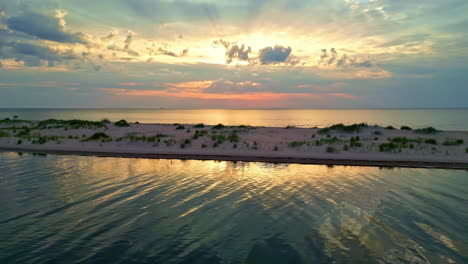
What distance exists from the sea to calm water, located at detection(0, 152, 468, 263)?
4 centimetres

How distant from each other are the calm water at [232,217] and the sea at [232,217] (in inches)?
1.6

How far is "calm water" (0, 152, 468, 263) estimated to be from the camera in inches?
269

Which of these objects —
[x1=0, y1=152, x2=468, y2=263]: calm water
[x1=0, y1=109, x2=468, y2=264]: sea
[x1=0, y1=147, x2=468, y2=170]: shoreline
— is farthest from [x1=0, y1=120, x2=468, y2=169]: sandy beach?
[x1=0, y1=152, x2=468, y2=263]: calm water

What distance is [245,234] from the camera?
7.84 meters

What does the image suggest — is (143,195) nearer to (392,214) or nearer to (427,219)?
(392,214)

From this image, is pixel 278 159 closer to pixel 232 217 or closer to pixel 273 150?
pixel 273 150

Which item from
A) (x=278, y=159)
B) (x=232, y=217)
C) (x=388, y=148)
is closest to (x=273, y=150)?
(x=278, y=159)

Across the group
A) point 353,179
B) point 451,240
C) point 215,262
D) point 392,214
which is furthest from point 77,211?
point 353,179

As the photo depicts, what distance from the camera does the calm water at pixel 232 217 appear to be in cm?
682

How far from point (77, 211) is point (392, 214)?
1173 cm

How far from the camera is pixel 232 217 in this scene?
9.08 metres

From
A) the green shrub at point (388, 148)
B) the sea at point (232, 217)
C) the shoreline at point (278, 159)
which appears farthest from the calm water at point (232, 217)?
the green shrub at point (388, 148)

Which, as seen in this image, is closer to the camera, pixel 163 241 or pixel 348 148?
pixel 163 241

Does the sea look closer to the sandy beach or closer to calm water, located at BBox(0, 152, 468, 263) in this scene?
calm water, located at BBox(0, 152, 468, 263)
